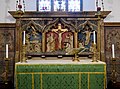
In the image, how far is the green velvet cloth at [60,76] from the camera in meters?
4.52

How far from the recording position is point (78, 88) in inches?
179

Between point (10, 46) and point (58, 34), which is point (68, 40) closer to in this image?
point (58, 34)

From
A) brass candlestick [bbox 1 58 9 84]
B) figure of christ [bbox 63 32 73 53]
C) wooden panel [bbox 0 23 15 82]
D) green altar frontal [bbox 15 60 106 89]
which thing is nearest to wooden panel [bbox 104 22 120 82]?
figure of christ [bbox 63 32 73 53]

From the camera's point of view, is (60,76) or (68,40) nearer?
(60,76)

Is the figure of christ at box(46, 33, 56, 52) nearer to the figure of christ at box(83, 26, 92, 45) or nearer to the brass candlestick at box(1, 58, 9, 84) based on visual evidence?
the figure of christ at box(83, 26, 92, 45)

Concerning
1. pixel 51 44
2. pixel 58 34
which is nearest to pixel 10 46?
pixel 51 44

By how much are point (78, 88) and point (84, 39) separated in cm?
152

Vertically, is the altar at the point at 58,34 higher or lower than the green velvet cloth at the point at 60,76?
higher

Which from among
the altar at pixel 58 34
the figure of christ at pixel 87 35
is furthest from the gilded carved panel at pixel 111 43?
the figure of christ at pixel 87 35

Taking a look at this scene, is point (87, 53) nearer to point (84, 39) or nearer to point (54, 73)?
point (84, 39)

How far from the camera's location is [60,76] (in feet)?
14.9

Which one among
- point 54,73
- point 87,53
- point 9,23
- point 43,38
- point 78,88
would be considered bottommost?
point 78,88

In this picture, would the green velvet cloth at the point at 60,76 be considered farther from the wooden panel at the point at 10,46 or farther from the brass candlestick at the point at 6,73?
the wooden panel at the point at 10,46

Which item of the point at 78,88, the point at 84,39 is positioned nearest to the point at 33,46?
the point at 84,39
